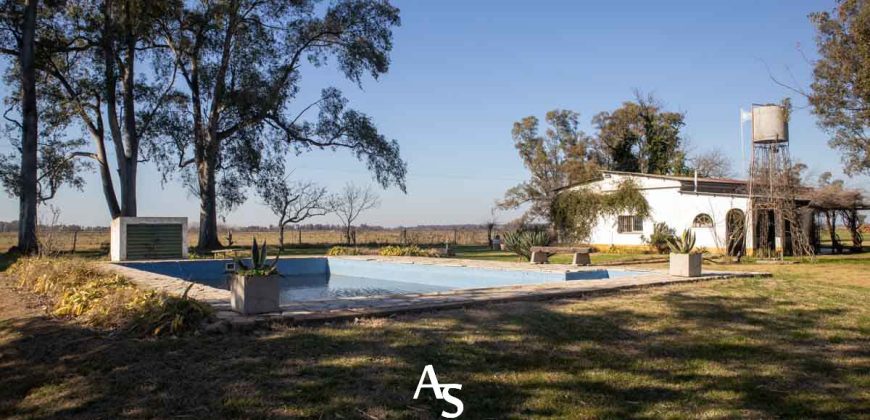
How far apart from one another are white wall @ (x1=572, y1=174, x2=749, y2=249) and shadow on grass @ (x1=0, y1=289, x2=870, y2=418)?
16230mm

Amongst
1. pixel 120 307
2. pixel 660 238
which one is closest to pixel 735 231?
pixel 660 238

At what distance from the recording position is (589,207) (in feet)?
86.8

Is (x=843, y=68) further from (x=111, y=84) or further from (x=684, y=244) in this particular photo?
(x=111, y=84)

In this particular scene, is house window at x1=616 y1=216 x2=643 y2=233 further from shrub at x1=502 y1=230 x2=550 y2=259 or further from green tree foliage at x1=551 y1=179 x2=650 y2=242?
shrub at x1=502 y1=230 x2=550 y2=259

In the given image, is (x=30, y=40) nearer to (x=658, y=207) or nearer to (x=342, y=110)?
(x=342, y=110)

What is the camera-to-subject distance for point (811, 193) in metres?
21.4

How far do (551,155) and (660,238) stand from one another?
1886cm

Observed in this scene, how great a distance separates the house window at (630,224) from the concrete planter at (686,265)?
1465 centimetres

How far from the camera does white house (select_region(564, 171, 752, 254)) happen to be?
21.2m

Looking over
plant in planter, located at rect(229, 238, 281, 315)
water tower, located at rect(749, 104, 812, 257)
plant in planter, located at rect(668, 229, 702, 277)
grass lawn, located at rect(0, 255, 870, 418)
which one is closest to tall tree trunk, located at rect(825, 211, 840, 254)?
water tower, located at rect(749, 104, 812, 257)

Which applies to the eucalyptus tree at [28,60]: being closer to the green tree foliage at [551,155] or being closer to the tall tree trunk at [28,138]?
the tall tree trunk at [28,138]

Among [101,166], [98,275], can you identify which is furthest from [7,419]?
[101,166]

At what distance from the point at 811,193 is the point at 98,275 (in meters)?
22.0

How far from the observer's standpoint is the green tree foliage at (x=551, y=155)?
3928cm
